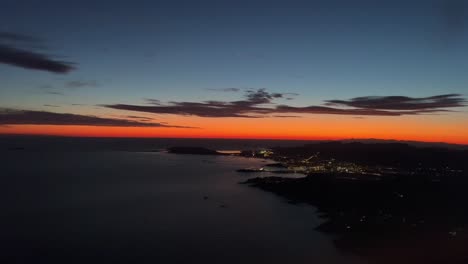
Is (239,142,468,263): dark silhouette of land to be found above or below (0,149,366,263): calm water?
above

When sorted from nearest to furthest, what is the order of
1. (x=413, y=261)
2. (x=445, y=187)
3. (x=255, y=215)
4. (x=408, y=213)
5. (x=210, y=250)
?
1. (x=413, y=261)
2. (x=210, y=250)
3. (x=408, y=213)
4. (x=255, y=215)
5. (x=445, y=187)

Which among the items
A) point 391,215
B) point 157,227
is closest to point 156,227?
point 157,227

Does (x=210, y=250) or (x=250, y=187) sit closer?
(x=210, y=250)

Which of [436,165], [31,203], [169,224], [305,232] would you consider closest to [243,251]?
[305,232]

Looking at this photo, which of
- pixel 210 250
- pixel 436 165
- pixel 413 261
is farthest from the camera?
pixel 436 165

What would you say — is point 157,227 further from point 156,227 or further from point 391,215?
point 391,215

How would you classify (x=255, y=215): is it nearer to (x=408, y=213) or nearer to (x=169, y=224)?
(x=169, y=224)

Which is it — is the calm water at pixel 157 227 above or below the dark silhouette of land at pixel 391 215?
below

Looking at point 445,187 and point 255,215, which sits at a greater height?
point 445,187
